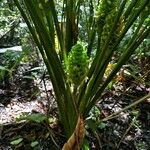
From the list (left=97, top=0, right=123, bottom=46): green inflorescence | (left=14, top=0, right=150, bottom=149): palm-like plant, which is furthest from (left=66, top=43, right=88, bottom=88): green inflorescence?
(left=97, top=0, right=123, bottom=46): green inflorescence

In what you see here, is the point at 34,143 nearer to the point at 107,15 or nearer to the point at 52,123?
the point at 52,123

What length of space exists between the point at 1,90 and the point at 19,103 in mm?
156

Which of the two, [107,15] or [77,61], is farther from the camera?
[107,15]

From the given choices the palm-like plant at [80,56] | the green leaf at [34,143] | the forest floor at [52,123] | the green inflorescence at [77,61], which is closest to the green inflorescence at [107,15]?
the palm-like plant at [80,56]

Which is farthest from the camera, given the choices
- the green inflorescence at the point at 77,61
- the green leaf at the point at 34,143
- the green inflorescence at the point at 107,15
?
the green leaf at the point at 34,143

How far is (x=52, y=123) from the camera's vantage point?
1503 mm

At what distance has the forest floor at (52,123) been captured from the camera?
1451mm

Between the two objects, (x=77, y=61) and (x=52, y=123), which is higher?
(x=77, y=61)

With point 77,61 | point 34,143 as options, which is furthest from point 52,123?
point 77,61

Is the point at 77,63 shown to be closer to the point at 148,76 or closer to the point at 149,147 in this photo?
the point at 149,147

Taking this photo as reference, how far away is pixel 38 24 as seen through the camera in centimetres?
114

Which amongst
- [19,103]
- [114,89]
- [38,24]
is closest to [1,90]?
[19,103]

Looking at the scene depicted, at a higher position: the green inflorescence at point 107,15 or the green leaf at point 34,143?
the green inflorescence at point 107,15

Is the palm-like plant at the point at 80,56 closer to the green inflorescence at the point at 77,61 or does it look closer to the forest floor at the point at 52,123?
the green inflorescence at the point at 77,61
